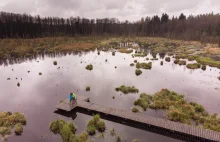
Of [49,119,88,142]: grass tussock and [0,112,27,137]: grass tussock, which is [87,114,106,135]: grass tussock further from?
[0,112,27,137]: grass tussock

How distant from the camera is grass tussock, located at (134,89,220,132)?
20.0 metres

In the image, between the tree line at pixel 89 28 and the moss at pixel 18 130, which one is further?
the tree line at pixel 89 28

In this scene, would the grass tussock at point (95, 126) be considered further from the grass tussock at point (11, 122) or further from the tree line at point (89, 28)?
the tree line at point (89, 28)

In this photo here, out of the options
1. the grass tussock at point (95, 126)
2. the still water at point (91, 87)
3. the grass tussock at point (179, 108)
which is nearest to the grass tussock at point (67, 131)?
the still water at point (91, 87)

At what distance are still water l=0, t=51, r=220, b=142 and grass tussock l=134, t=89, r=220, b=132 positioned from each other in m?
1.30

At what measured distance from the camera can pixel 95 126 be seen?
62.8 ft

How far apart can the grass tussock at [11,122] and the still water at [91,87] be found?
0.70 m

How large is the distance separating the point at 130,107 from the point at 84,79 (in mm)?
14104

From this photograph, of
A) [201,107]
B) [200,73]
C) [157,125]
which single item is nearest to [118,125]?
[157,125]

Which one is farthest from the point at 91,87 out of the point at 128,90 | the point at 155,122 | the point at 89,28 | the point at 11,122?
the point at 89,28

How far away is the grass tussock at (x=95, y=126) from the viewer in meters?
18.2

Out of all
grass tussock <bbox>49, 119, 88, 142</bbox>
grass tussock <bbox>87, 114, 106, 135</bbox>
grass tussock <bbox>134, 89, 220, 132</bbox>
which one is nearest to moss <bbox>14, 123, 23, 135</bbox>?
grass tussock <bbox>49, 119, 88, 142</bbox>

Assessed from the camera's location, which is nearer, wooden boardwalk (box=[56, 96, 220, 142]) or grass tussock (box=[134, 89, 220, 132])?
wooden boardwalk (box=[56, 96, 220, 142])

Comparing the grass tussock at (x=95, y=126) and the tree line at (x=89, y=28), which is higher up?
the tree line at (x=89, y=28)
